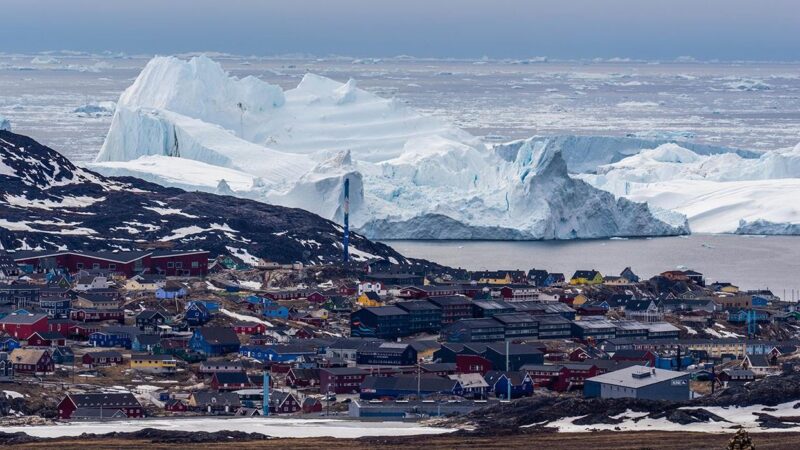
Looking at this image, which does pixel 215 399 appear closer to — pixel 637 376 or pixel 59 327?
pixel 637 376

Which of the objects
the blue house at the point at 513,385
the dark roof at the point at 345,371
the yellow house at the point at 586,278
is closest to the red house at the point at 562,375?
the blue house at the point at 513,385

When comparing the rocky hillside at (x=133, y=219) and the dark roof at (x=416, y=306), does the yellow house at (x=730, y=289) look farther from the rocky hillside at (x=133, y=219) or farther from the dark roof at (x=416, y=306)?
the dark roof at (x=416, y=306)

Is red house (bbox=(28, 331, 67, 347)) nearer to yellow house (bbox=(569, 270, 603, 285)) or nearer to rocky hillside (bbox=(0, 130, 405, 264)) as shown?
rocky hillside (bbox=(0, 130, 405, 264))

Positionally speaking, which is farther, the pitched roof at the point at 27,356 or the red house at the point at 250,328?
the red house at the point at 250,328

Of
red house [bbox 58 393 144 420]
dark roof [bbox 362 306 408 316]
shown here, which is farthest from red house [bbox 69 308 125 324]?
red house [bbox 58 393 144 420]

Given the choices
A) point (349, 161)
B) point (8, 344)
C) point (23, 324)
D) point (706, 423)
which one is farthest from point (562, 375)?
point (349, 161)

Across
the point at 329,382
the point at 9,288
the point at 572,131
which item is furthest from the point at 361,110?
the point at 329,382

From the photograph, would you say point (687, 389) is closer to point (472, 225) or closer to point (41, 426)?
point (41, 426)
